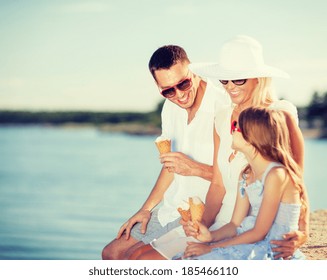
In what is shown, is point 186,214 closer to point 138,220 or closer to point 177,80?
point 138,220

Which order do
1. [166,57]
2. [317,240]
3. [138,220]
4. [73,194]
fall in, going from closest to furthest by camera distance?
[166,57], [138,220], [317,240], [73,194]

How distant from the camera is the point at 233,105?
353 centimetres

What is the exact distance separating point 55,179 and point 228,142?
12.5m

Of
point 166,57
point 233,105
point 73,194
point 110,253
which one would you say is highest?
point 166,57

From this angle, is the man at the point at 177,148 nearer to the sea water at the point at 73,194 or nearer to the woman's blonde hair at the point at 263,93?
the woman's blonde hair at the point at 263,93

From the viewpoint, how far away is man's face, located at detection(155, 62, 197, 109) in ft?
11.9

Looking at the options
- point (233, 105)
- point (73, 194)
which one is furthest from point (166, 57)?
point (73, 194)

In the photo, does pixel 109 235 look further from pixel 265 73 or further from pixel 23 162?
pixel 23 162

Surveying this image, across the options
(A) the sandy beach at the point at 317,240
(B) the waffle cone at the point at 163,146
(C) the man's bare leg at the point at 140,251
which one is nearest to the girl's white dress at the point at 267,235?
(C) the man's bare leg at the point at 140,251

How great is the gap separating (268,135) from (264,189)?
0.24 metres

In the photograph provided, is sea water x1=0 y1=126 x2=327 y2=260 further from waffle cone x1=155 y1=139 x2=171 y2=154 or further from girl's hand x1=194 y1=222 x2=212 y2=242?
girl's hand x1=194 y1=222 x2=212 y2=242

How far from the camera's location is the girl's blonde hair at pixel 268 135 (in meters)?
3.10

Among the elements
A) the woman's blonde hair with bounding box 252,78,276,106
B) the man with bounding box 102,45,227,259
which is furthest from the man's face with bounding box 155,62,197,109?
the woman's blonde hair with bounding box 252,78,276,106
